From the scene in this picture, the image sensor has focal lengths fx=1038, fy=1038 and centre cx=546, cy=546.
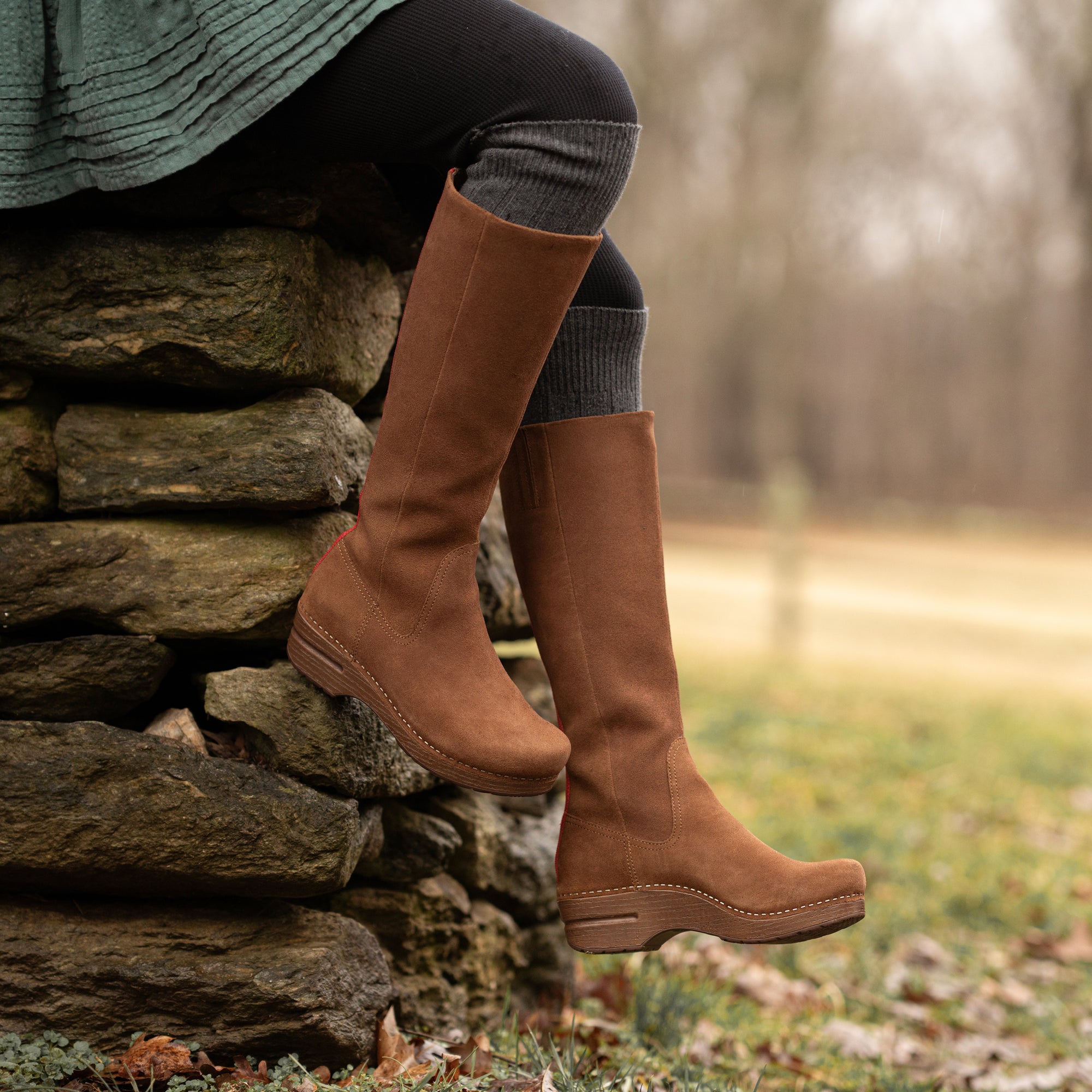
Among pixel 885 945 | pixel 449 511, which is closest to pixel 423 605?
pixel 449 511

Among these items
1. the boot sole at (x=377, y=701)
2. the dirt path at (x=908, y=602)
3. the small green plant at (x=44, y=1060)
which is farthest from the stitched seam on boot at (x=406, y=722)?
the dirt path at (x=908, y=602)

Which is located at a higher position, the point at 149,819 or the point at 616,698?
the point at 616,698

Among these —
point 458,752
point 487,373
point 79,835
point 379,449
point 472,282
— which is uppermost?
point 472,282

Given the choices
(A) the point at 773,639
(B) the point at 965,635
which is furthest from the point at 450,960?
(B) the point at 965,635

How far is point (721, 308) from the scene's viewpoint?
15266mm

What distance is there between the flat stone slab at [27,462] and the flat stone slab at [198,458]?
2cm

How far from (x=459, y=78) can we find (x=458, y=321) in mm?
275

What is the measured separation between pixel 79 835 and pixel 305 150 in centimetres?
92

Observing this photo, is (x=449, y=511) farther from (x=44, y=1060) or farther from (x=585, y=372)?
(x=44, y=1060)

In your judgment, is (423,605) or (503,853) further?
(503,853)

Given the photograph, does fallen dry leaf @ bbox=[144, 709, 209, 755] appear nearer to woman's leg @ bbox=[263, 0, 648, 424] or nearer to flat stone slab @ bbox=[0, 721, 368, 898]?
flat stone slab @ bbox=[0, 721, 368, 898]

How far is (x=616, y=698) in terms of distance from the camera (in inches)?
55.7

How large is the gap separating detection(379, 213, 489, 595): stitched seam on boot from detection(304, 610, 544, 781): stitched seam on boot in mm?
95

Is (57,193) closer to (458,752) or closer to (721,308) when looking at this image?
(458,752)
